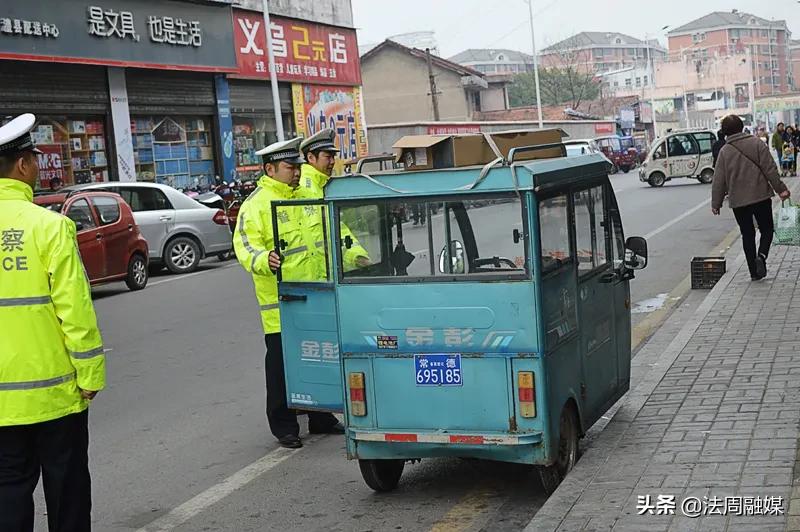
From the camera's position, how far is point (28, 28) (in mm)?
24438

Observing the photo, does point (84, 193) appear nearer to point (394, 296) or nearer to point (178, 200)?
point (178, 200)

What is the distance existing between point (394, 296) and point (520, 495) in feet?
4.34

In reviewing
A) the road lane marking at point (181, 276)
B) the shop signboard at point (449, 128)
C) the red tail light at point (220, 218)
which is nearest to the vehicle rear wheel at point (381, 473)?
the road lane marking at point (181, 276)

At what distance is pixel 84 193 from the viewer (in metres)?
16.8

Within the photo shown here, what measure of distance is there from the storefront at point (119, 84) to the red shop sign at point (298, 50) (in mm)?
1083

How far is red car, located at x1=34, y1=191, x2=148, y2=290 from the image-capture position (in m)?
16.5

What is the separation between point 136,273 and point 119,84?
11.5 meters

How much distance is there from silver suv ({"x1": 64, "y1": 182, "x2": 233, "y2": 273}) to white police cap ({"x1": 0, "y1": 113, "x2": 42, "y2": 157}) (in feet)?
48.8

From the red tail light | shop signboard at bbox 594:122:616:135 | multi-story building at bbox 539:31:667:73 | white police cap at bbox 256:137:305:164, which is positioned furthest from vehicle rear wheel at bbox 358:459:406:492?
multi-story building at bbox 539:31:667:73

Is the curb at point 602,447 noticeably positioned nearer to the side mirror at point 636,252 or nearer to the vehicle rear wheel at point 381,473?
the side mirror at point 636,252

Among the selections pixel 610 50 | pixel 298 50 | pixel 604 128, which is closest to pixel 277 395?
pixel 298 50

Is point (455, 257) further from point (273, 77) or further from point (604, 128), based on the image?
point (604, 128)

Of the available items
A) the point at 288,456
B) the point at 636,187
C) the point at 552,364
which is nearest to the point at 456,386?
the point at 552,364

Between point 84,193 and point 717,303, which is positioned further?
point 84,193
